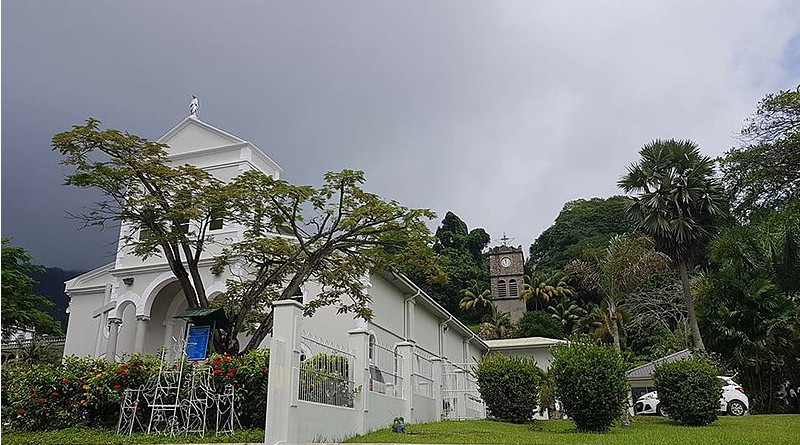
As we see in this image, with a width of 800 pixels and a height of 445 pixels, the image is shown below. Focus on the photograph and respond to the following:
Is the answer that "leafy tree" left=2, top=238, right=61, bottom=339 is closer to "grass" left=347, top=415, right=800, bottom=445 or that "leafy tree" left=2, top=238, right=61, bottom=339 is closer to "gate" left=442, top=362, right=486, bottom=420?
"gate" left=442, top=362, right=486, bottom=420

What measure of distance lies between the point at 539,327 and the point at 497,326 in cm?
476

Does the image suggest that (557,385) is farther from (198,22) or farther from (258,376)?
(198,22)

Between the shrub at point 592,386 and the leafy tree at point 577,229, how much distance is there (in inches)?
1713

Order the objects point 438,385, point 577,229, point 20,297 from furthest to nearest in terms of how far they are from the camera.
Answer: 1. point 577,229
2. point 20,297
3. point 438,385

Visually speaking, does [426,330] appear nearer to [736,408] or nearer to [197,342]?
[736,408]

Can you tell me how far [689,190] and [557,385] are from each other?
70.2ft

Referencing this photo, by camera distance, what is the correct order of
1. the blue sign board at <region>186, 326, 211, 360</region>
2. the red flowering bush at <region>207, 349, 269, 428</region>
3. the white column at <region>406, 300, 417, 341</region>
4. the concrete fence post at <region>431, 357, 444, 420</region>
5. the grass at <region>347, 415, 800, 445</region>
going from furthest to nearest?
the white column at <region>406, 300, 417, 341</region> < the concrete fence post at <region>431, 357, 444, 420</region> < the blue sign board at <region>186, 326, 211, 360</region> < the red flowering bush at <region>207, 349, 269, 428</region> < the grass at <region>347, 415, 800, 445</region>

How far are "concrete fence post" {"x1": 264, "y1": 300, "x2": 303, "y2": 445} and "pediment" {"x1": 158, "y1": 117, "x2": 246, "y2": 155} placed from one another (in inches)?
487

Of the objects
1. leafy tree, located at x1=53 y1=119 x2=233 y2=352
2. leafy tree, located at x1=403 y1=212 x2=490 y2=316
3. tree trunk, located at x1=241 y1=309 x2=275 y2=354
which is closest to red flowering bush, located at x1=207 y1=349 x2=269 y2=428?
tree trunk, located at x1=241 y1=309 x2=275 y2=354

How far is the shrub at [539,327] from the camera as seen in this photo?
46188 millimetres

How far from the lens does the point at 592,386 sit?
11766 mm

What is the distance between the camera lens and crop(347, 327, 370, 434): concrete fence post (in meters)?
10.9

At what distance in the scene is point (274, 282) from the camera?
48.0 feet

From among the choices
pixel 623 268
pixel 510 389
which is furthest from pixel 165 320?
pixel 623 268
